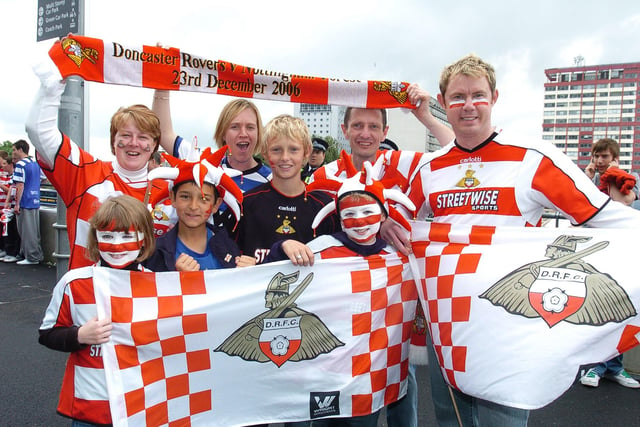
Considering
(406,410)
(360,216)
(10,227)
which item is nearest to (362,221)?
(360,216)

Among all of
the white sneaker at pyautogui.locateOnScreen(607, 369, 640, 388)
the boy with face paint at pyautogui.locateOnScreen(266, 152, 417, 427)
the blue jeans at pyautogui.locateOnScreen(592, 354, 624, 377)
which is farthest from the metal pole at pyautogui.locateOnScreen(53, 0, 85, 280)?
the white sneaker at pyautogui.locateOnScreen(607, 369, 640, 388)

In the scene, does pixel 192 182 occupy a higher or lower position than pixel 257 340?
higher

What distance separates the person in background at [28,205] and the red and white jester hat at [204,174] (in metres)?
8.11

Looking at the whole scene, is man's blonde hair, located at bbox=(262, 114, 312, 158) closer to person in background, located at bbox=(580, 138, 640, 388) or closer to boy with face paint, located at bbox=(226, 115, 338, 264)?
boy with face paint, located at bbox=(226, 115, 338, 264)

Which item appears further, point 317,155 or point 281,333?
point 317,155

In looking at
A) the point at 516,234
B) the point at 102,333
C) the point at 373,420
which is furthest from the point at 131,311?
the point at 516,234

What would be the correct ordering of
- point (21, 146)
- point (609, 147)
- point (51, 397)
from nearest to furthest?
1. point (51, 397)
2. point (609, 147)
3. point (21, 146)

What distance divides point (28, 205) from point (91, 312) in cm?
825

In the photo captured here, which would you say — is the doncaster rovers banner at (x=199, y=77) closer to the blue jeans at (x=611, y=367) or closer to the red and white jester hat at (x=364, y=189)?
the red and white jester hat at (x=364, y=189)

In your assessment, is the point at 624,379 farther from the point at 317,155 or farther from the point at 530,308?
the point at 317,155

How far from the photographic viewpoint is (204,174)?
243 cm

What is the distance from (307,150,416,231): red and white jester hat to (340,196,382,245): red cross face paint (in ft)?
0.16

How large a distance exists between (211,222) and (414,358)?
54.9 inches

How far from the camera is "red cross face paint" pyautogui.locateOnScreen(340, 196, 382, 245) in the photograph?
247 cm
